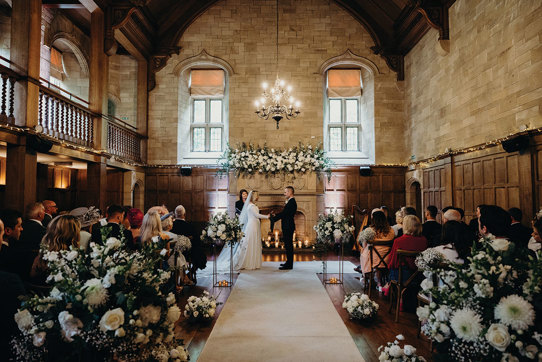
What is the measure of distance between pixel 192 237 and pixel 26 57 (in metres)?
4.27

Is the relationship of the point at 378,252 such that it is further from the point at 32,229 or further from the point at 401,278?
the point at 32,229

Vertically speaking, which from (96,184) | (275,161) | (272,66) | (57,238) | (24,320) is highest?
(272,66)

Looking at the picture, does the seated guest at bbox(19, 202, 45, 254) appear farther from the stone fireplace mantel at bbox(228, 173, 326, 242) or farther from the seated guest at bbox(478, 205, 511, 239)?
the stone fireplace mantel at bbox(228, 173, 326, 242)

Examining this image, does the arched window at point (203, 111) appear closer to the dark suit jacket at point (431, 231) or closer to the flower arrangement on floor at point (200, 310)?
the dark suit jacket at point (431, 231)

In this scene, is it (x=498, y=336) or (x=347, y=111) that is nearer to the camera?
(x=498, y=336)

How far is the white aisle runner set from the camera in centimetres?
346

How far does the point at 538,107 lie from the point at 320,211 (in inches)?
243

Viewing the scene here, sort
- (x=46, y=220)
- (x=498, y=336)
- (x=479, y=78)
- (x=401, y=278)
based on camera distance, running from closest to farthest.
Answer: (x=498, y=336), (x=401, y=278), (x=46, y=220), (x=479, y=78)

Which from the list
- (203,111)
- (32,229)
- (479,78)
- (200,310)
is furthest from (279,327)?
(203,111)

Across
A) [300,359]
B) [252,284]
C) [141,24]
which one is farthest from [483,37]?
[141,24]

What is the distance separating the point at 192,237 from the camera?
243 inches

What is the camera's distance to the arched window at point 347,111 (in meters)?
11.8

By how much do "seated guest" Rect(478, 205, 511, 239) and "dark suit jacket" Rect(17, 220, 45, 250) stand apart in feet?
14.7

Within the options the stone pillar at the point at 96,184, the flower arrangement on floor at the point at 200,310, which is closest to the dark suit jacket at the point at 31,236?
the flower arrangement on floor at the point at 200,310
